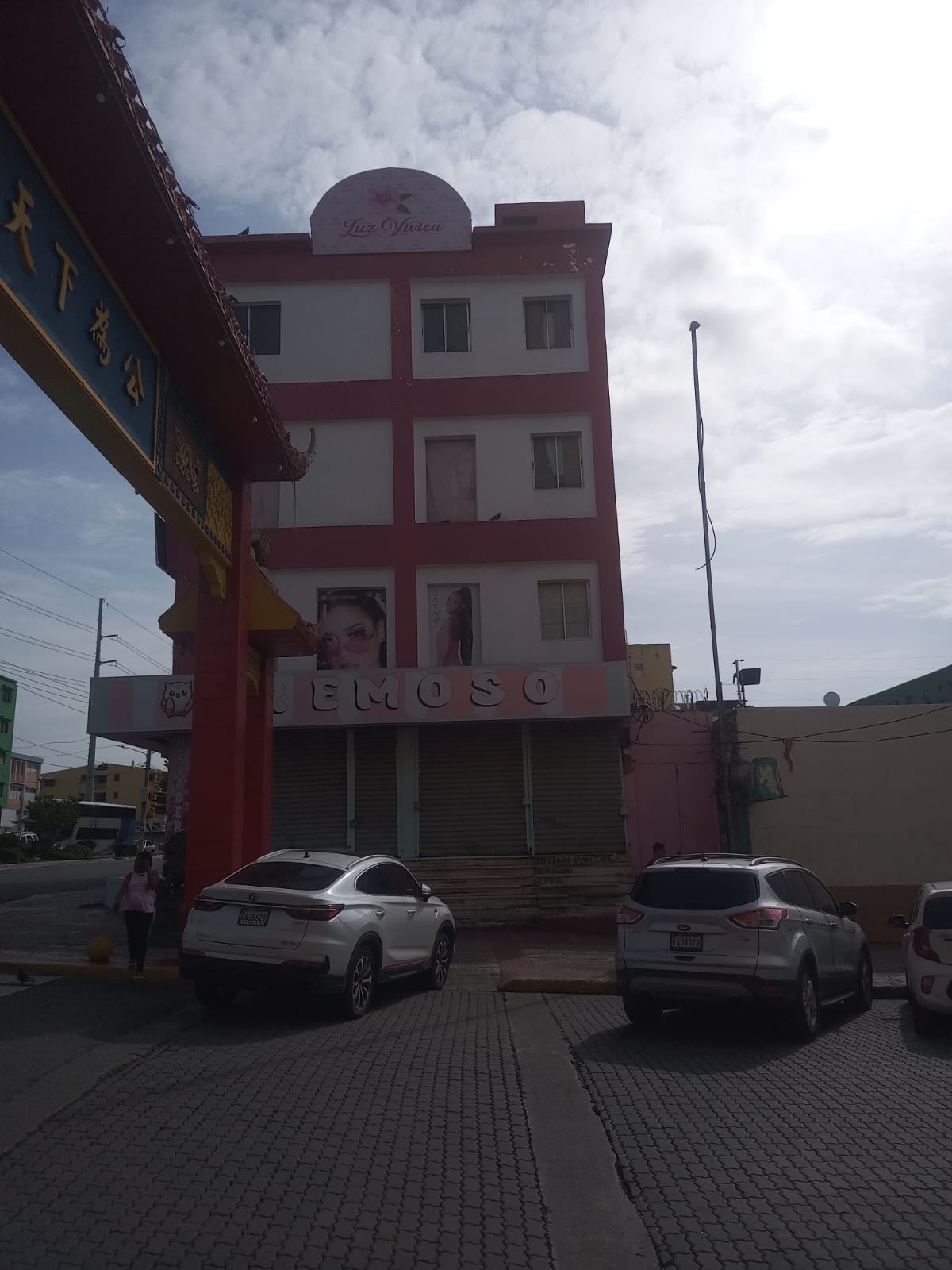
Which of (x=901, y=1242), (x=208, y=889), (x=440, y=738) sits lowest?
(x=901, y=1242)

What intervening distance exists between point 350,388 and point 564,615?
6.85 metres

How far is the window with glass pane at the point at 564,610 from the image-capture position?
70.0 feet

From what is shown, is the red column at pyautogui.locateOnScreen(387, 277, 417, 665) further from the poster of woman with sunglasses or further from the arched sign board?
the arched sign board

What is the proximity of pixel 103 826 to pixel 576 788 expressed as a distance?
55214 millimetres

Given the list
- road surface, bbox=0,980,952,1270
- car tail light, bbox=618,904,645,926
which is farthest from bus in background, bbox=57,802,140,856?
road surface, bbox=0,980,952,1270

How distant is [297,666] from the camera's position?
21125mm

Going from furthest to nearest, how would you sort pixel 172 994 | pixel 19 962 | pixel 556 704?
pixel 556 704
pixel 19 962
pixel 172 994

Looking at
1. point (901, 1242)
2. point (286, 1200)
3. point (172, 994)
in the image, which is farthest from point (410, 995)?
point (901, 1242)

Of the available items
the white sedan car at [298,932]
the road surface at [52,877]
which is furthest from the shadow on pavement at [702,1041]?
the road surface at [52,877]

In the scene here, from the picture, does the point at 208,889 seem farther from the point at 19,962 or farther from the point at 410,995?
the point at 19,962

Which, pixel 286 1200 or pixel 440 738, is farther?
pixel 440 738

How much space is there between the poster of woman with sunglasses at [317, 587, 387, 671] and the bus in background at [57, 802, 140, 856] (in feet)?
160

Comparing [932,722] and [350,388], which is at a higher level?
[350,388]

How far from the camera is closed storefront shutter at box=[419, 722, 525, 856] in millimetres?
20125
